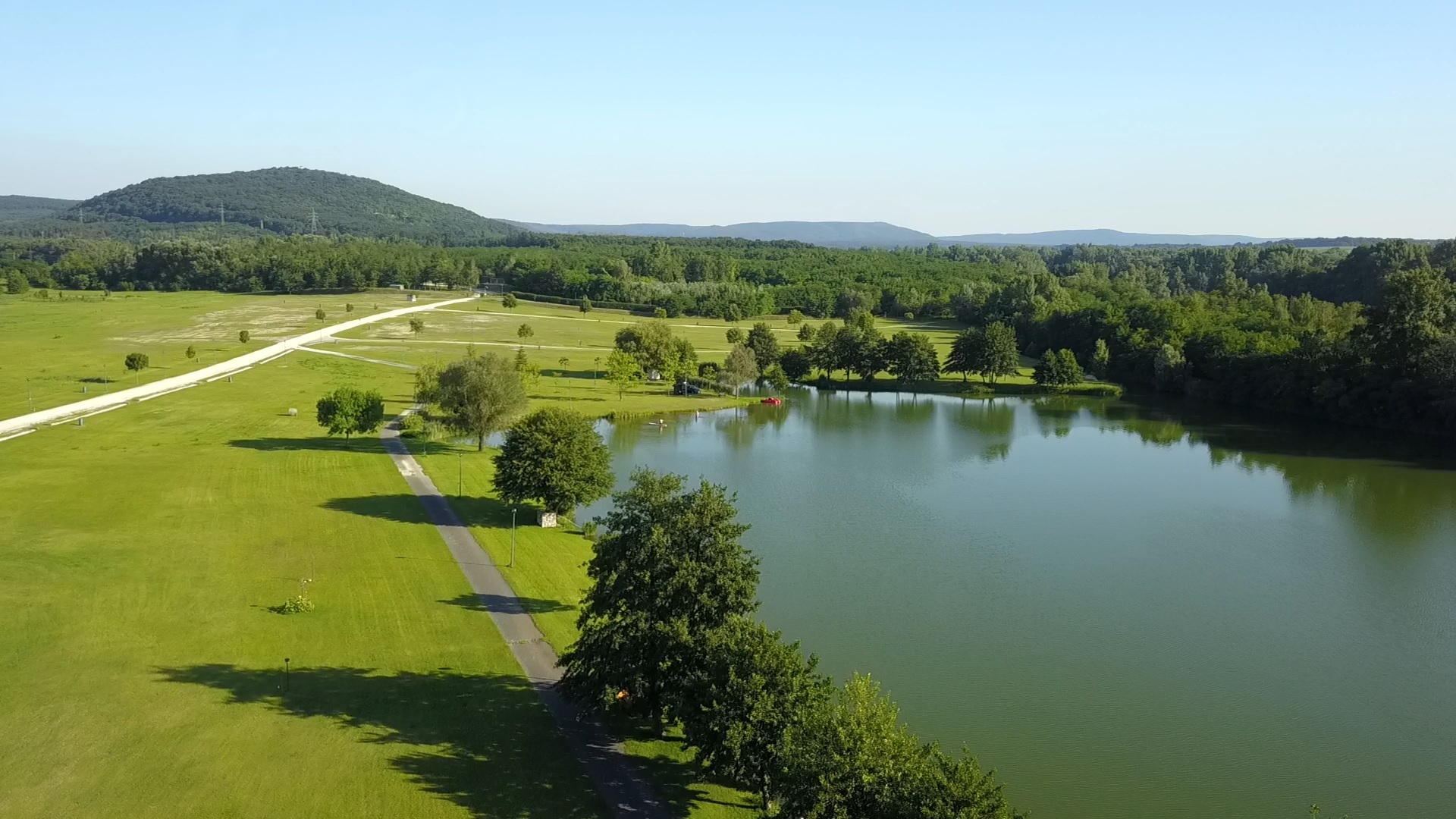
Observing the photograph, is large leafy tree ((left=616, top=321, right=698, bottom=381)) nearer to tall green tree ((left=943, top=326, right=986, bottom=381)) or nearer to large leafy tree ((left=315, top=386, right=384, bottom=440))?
tall green tree ((left=943, top=326, right=986, bottom=381))

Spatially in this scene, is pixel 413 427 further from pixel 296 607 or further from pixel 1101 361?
pixel 1101 361

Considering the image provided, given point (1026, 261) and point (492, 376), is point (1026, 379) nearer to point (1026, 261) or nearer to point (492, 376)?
point (492, 376)

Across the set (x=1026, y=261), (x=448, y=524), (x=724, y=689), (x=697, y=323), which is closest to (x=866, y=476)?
(x=448, y=524)

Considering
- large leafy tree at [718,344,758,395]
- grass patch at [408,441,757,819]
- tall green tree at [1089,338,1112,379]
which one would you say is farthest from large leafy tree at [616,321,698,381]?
tall green tree at [1089,338,1112,379]

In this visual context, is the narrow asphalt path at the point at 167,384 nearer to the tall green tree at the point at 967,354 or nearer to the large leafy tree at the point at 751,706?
the large leafy tree at the point at 751,706

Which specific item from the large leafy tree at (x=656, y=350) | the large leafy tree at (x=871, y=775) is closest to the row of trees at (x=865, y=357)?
the large leafy tree at (x=656, y=350)

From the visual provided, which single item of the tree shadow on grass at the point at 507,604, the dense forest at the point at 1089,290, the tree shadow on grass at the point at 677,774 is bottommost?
the tree shadow on grass at the point at 677,774
